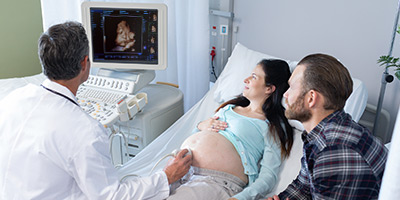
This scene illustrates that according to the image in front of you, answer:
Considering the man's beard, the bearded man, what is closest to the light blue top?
the bearded man

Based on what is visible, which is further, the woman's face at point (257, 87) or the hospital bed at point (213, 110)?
the woman's face at point (257, 87)

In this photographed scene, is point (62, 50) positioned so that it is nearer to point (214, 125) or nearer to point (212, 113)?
point (214, 125)

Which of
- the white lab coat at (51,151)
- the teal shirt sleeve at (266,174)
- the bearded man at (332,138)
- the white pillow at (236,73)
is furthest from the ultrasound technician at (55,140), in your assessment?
the white pillow at (236,73)

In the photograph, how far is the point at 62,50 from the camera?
1040mm

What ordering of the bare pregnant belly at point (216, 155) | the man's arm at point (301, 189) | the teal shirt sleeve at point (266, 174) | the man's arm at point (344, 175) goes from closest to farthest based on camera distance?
the man's arm at point (344, 175)
the man's arm at point (301, 189)
the teal shirt sleeve at point (266, 174)
the bare pregnant belly at point (216, 155)

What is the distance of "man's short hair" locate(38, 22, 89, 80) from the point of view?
103cm

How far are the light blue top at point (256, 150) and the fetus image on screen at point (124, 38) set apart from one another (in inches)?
29.9

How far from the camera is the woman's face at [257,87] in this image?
1671 millimetres

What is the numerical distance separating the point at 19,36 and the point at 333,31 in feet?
8.55

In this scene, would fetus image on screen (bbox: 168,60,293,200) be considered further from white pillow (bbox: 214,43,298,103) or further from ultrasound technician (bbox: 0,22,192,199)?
ultrasound technician (bbox: 0,22,192,199)

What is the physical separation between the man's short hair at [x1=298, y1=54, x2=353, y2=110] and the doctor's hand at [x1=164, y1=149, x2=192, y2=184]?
0.57 meters

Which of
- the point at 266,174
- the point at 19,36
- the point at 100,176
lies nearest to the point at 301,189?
the point at 266,174

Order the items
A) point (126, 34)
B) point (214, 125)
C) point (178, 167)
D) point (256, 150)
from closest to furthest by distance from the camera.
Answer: point (178, 167)
point (256, 150)
point (214, 125)
point (126, 34)

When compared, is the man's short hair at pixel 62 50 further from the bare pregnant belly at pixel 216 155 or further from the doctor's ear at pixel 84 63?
the bare pregnant belly at pixel 216 155
